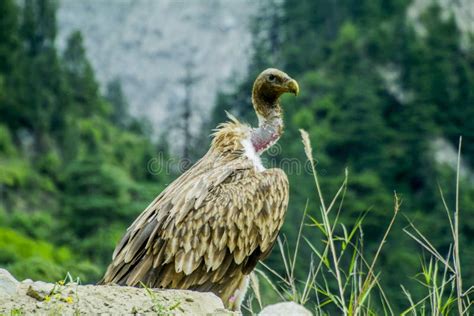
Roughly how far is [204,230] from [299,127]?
6323 cm

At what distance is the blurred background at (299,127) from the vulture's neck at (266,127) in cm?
2594

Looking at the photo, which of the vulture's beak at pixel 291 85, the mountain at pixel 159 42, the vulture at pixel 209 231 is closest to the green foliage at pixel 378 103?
the mountain at pixel 159 42

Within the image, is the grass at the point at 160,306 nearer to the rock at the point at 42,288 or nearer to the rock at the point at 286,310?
the rock at the point at 42,288

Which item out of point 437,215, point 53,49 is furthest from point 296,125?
point 53,49

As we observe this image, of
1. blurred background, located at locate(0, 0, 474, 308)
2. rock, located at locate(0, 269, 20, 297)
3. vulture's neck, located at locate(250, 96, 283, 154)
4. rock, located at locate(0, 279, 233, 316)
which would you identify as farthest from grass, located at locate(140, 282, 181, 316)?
blurred background, located at locate(0, 0, 474, 308)

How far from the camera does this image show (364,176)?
6675 cm

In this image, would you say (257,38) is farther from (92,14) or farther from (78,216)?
(92,14)

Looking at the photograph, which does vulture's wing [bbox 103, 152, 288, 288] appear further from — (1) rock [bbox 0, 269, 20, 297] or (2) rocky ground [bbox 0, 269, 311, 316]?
(1) rock [bbox 0, 269, 20, 297]

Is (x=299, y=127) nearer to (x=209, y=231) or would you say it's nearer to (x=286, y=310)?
(x=209, y=231)

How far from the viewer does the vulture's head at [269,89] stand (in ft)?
28.5

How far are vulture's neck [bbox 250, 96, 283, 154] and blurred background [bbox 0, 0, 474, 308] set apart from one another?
85.1 ft

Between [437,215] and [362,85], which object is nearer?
[437,215]

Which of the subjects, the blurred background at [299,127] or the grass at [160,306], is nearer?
the grass at [160,306]

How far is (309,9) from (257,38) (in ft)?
19.7
